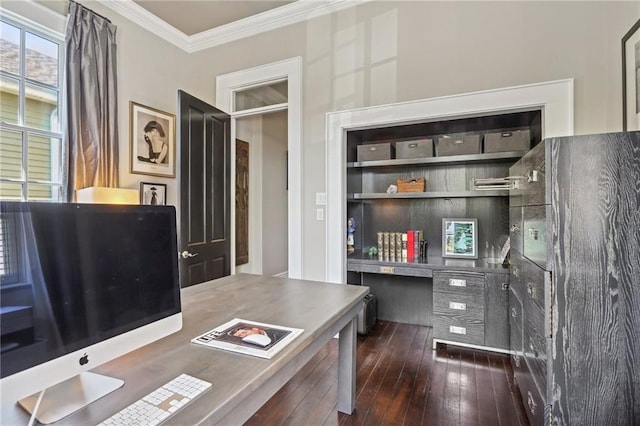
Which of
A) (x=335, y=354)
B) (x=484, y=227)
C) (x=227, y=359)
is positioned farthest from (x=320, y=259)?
(x=227, y=359)

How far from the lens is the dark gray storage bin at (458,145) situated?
2.89 m

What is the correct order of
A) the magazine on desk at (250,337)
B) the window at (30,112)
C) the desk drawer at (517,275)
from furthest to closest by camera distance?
the window at (30,112) < the desk drawer at (517,275) < the magazine on desk at (250,337)

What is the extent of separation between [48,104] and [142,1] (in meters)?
1.33

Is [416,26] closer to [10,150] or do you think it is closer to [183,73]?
[183,73]

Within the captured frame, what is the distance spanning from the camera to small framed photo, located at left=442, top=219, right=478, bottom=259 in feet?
10.2

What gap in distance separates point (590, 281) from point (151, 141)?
145 inches

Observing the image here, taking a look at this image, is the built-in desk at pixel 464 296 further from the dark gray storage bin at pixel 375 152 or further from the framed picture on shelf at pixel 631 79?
the framed picture on shelf at pixel 631 79

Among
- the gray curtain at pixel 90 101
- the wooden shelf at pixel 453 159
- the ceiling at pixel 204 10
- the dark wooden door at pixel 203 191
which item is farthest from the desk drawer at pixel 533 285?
the gray curtain at pixel 90 101

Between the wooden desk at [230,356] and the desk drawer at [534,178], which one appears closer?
the wooden desk at [230,356]

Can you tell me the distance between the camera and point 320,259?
3.14 m

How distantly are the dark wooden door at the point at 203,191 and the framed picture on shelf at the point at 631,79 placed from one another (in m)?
3.23

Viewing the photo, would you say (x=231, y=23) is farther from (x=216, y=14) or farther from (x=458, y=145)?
(x=458, y=145)

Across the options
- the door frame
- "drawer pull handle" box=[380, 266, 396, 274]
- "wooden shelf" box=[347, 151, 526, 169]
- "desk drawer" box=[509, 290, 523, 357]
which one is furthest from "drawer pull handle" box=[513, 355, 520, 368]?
the door frame

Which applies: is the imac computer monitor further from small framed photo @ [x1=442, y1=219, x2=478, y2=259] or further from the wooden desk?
small framed photo @ [x1=442, y1=219, x2=478, y2=259]
